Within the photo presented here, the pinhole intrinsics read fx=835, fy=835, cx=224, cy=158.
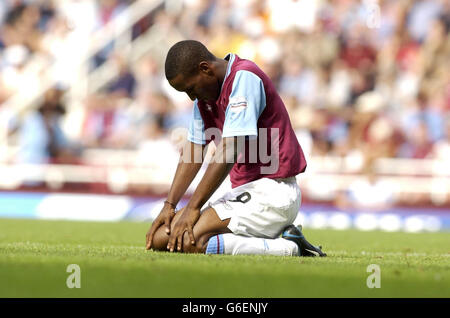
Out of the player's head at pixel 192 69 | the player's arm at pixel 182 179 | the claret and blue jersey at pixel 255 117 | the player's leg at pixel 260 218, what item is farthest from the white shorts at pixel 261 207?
the player's head at pixel 192 69

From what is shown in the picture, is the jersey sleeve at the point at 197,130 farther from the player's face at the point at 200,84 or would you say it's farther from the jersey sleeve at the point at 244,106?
the jersey sleeve at the point at 244,106

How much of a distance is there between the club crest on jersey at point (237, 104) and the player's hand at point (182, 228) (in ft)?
2.47

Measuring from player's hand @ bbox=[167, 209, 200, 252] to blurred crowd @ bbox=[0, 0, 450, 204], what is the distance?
9.64 meters

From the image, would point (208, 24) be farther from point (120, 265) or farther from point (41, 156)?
point (120, 265)

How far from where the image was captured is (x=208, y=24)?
1855 centimetres

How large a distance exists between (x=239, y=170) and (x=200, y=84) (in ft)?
2.54

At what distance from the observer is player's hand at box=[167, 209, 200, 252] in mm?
5844

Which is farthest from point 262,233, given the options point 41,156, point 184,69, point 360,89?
point 360,89

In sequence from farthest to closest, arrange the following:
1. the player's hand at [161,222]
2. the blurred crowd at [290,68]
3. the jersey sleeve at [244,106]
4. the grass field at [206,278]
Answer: the blurred crowd at [290,68] → the player's hand at [161,222] → the jersey sleeve at [244,106] → the grass field at [206,278]

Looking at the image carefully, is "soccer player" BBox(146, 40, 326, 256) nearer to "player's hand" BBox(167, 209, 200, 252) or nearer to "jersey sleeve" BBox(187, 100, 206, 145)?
"player's hand" BBox(167, 209, 200, 252)

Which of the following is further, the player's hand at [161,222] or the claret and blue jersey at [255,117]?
the player's hand at [161,222]

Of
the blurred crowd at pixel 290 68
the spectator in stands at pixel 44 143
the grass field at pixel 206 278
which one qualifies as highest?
the blurred crowd at pixel 290 68

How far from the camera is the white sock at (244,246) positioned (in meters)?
5.88

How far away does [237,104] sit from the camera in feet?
18.8
